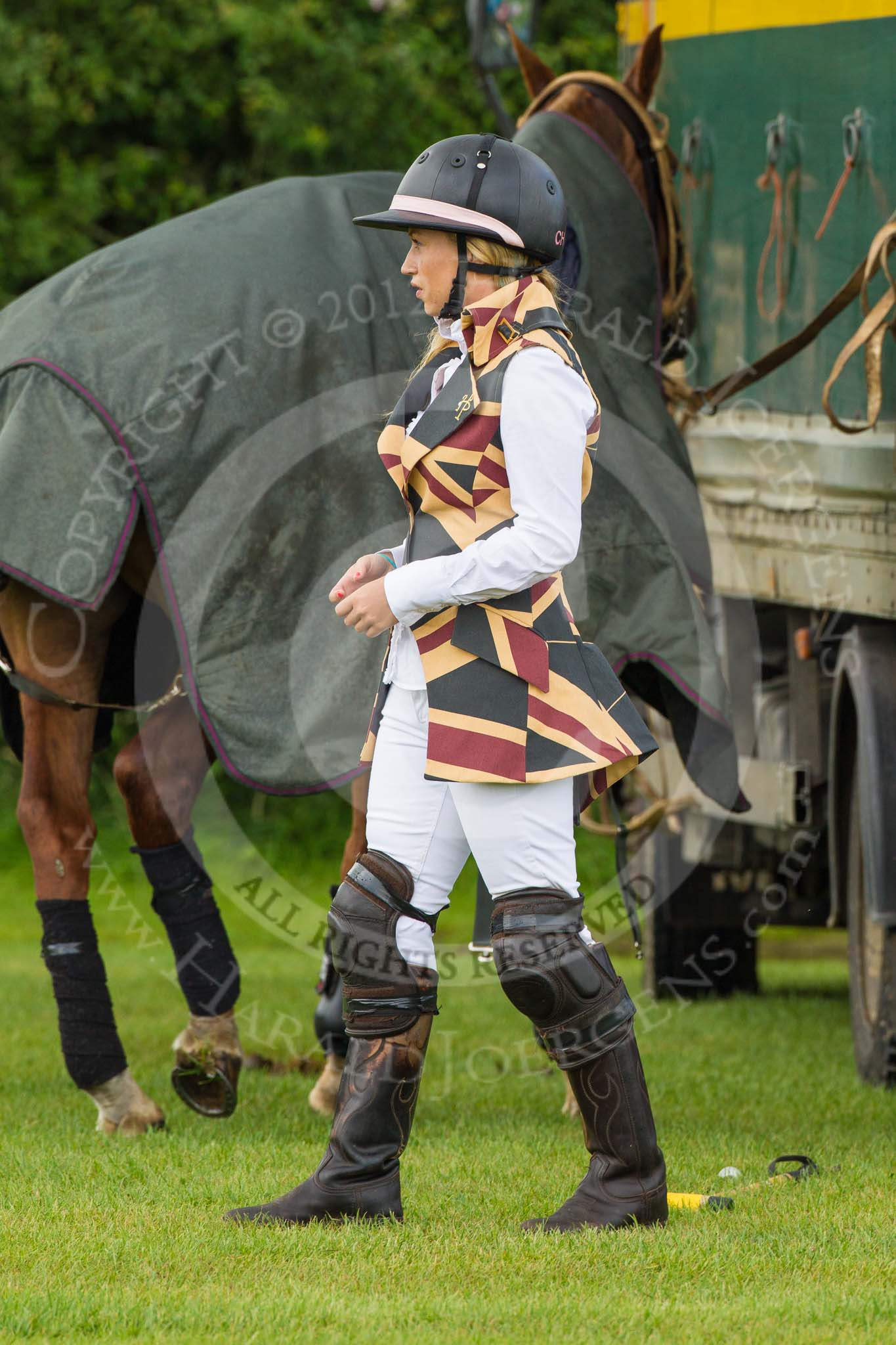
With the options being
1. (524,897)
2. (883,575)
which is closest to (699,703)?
(883,575)

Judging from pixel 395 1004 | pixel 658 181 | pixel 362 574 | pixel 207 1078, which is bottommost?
pixel 207 1078

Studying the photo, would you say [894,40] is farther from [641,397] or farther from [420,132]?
[420,132]

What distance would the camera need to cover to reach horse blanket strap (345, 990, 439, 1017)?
3.30 m

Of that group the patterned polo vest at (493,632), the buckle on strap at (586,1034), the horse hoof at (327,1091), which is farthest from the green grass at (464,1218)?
the patterned polo vest at (493,632)

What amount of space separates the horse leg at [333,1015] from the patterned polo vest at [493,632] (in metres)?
1.25

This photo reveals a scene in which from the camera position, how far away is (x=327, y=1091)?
4.72 metres

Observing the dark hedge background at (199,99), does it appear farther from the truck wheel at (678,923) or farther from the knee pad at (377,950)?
the knee pad at (377,950)

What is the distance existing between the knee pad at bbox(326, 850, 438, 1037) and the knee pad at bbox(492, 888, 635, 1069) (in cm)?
17

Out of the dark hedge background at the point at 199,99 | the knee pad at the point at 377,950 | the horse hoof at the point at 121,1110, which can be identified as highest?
the dark hedge background at the point at 199,99

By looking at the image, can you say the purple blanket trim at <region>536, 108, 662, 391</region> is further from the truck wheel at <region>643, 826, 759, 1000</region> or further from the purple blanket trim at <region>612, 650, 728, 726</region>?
the truck wheel at <region>643, 826, 759, 1000</region>

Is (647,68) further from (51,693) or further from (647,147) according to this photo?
(51,693)

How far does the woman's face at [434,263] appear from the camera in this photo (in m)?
3.24

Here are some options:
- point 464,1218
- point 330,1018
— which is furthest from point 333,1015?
point 464,1218

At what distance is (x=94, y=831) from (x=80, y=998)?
0.44 metres
